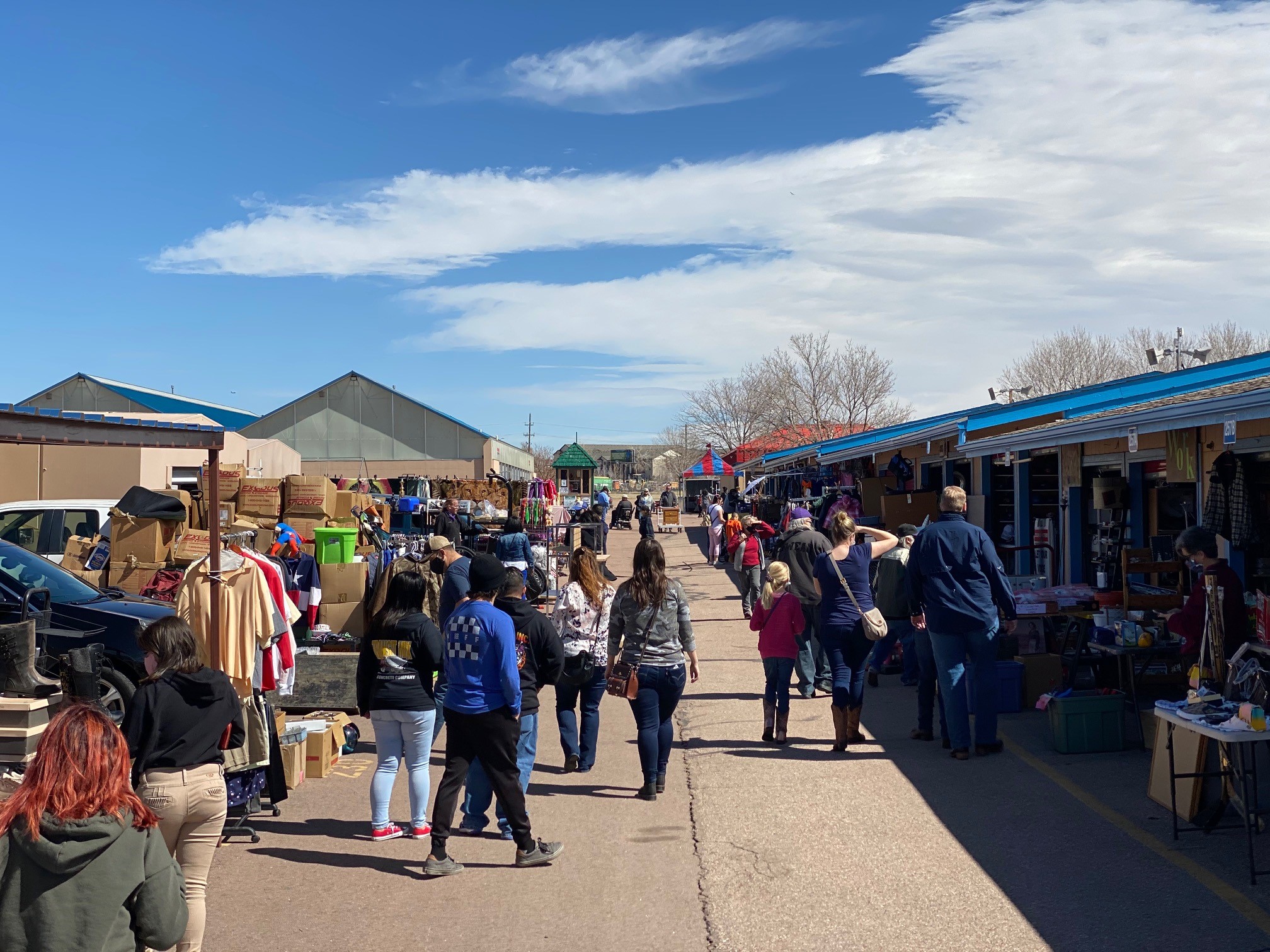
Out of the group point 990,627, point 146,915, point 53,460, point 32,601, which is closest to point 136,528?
point 32,601

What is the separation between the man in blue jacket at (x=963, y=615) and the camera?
313 inches

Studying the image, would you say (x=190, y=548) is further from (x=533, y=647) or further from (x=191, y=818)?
(x=191, y=818)

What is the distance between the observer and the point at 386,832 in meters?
6.38

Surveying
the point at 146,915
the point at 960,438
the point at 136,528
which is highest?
the point at 960,438

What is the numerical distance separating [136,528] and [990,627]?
893cm

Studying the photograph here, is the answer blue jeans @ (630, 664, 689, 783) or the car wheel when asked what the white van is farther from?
blue jeans @ (630, 664, 689, 783)

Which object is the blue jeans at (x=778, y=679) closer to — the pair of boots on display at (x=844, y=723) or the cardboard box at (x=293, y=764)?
the pair of boots on display at (x=844, y=723)

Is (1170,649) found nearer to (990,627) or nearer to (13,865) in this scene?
(990,627)

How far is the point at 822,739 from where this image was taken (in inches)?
347

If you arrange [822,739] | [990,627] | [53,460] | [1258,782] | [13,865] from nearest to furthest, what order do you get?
[13,865], [1258,782], [990,627], [822,739], [53,460]

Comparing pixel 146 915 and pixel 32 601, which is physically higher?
pixel 32 601

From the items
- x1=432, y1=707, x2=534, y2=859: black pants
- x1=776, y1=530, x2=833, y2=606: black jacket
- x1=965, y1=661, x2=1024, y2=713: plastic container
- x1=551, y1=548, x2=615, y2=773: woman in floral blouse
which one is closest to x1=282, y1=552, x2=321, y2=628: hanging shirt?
x1=551, y1=548, x2=615, y2=773: woman in floral blouse

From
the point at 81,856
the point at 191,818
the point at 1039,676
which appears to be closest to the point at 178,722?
the point at 191,818

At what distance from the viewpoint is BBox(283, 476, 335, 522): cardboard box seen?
45.2 ft
